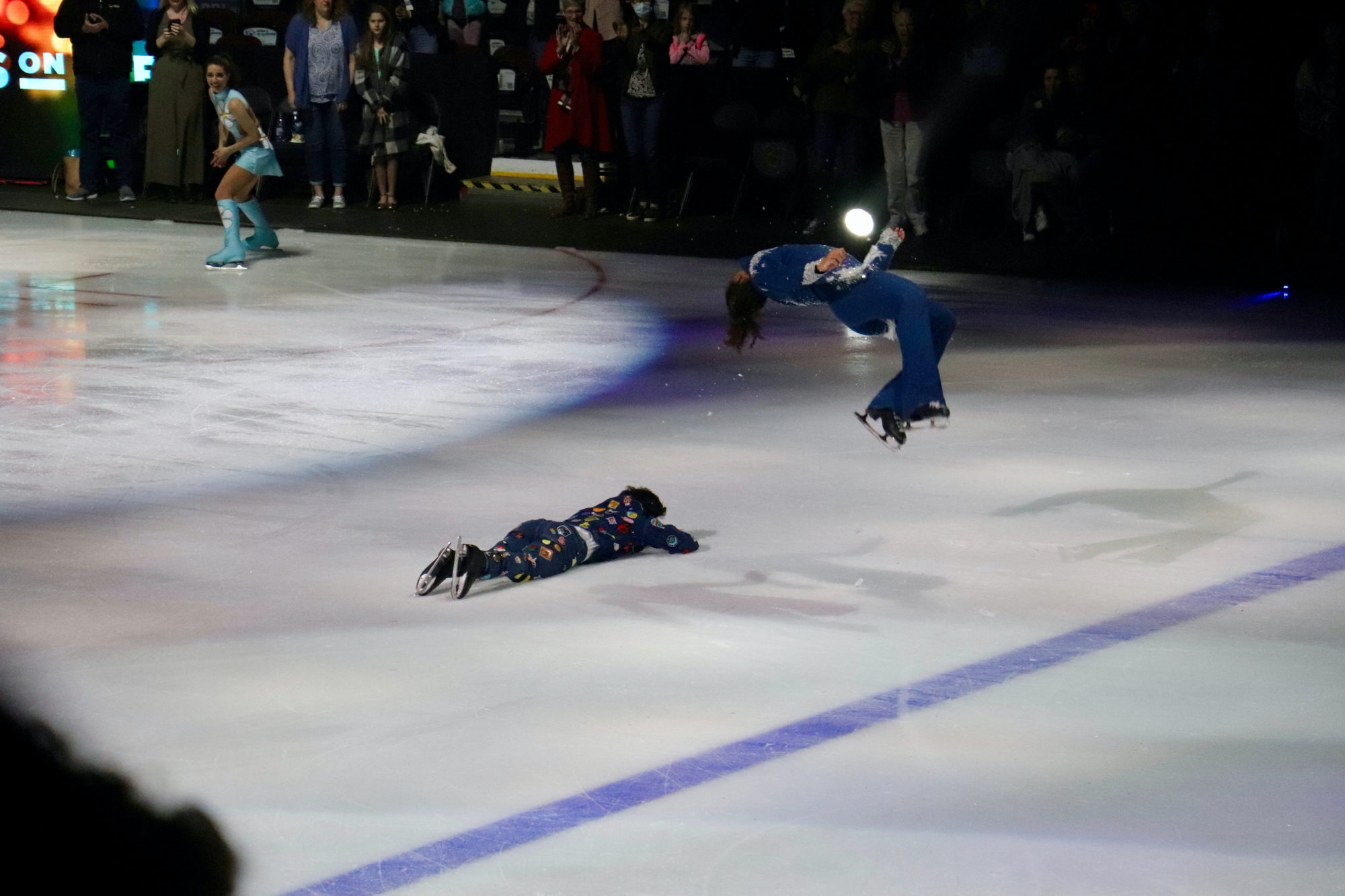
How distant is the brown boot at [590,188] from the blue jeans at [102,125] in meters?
4.82

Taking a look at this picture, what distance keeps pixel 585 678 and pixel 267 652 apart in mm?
923

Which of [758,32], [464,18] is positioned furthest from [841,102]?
[464,18]

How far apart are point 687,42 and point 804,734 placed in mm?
12652

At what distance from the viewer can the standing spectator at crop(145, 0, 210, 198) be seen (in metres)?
17.5

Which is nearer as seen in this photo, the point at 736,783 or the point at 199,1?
the point at 736,783

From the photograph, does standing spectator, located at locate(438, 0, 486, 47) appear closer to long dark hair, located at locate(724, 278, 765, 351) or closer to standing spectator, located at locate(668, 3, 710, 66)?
standing spectator, located at locate(668, 3, 710, 66)

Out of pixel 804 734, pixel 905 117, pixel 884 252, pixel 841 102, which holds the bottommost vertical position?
pixel 804 734

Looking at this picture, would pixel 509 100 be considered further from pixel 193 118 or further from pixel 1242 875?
pixel 1242 875

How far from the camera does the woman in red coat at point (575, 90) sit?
16.2 metres

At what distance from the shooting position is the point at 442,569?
5.47 metres

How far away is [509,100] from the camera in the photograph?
69.3 ft

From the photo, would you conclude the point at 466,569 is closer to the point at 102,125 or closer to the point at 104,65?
the point at 104,65

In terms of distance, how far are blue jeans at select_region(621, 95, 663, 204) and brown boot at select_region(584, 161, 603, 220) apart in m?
0.37

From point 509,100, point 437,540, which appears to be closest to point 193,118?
point 509,100
